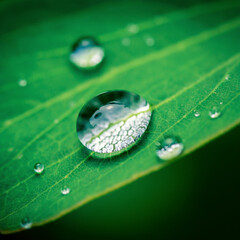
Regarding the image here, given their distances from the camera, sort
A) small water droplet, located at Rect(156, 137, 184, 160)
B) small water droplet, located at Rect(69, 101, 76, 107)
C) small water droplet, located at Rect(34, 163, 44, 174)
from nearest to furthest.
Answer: small water droplet, located at Rect(156, 137, 184, 160) < small water droplet, located at Rect(34, 163, 44, 174) < small water droplet, located at Rect(69, 101, 76, 107)

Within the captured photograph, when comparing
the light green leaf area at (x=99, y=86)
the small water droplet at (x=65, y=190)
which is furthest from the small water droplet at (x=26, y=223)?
the small water droplet at (x=65, y=190)

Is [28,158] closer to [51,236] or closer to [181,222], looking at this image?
[51,236]

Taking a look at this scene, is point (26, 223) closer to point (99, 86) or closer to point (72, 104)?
point (72, 104)

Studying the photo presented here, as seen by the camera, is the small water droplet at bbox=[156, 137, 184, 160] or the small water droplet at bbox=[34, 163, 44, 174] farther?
the small water droplet at bbox=[34, 163, 44, 174]

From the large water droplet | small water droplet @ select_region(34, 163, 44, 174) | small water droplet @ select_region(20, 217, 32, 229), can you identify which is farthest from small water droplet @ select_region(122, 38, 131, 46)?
small water droplet @ select_region(20, 217, 32, 229)

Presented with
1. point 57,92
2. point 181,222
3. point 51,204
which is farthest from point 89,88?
point 181,222

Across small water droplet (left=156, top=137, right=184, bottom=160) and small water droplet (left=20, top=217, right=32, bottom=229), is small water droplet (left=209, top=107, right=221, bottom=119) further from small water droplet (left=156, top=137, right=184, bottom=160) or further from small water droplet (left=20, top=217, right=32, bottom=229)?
small water droplet (left=20, top=217, right=32, bottom=229)

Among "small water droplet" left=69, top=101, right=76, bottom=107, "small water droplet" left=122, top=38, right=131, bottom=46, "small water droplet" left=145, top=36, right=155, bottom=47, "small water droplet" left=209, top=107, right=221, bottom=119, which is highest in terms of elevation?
"small water droplet" left=122, top=38, right=131, bottom=46
